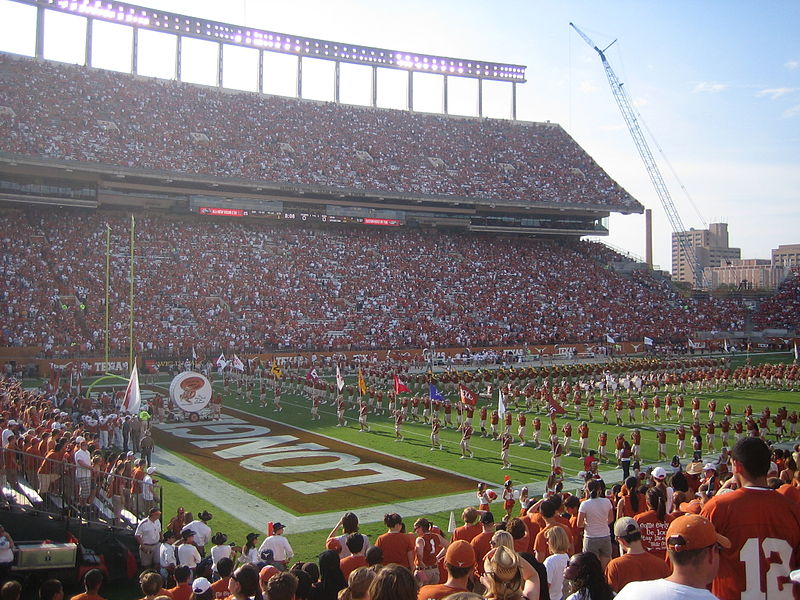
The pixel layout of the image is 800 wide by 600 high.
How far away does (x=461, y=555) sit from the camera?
4543 millimetres

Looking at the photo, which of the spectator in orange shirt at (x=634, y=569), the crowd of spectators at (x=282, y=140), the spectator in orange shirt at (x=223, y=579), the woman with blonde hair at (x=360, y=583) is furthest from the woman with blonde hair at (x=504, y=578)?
the crowd of spectators at (x=282, y=140)

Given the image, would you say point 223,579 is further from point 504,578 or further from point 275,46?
point 275,46

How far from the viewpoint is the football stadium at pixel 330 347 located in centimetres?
926

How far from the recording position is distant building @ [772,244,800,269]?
172 m

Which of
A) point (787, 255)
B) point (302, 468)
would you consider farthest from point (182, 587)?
point (787, 255)

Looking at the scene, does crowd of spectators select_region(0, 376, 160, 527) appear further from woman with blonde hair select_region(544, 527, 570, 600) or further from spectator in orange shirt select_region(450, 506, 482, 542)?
woman with blonde hair select_region(544, 527, 570, 600)

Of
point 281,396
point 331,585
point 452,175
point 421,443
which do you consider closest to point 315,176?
point 452,175

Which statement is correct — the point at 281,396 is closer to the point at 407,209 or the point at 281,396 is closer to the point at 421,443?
the point at 421,443

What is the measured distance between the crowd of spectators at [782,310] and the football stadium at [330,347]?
Result: 0.23 m

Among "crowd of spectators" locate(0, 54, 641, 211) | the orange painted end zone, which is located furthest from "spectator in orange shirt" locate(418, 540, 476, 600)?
"crowd of spectators" locate(0, 54, 641, 211)

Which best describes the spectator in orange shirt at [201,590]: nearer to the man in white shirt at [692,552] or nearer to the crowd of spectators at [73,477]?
the man in white shirt at [692,552]

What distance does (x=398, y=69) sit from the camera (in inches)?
2264

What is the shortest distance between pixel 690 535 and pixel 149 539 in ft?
28.6

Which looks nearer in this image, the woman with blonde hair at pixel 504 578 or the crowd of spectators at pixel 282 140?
the woman with blonde hair at pixel 504 578
